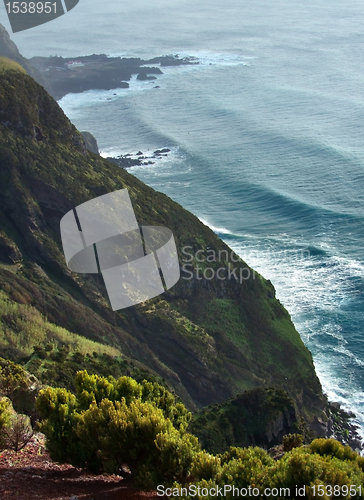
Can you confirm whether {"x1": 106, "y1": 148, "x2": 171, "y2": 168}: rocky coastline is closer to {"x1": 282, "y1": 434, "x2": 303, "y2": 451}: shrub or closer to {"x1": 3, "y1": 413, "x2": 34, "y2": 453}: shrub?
{"x1": 282, "y1": 434, "x2": 303, "y2": 451}: shrub

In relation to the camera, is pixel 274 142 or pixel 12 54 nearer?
pixel 274 142

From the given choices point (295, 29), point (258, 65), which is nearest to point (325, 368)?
point (258, 65)

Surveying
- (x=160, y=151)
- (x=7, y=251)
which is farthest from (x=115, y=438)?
(x=160, y=151)

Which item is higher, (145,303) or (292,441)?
(292,441)

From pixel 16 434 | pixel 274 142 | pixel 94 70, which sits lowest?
pixel 16 434

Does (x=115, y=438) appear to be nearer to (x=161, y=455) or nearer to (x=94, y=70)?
(x=161, y=455)

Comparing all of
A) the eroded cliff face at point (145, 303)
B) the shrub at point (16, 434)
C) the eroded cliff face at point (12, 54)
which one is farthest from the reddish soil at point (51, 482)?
the eroded cliff face at point (12, 54)

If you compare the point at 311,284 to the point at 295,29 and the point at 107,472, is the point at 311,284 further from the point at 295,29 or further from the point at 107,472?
the point at 295,29
